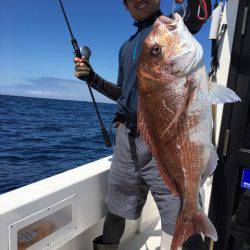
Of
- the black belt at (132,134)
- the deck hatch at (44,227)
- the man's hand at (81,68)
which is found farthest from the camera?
the man's hand at (81,68)

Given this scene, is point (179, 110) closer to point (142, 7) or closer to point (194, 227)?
point (194, 227)

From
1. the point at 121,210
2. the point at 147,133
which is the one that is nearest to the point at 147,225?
the point at 121,210

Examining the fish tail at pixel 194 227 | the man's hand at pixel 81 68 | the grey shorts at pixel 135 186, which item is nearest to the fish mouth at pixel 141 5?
the man's hand at pixel 81 68

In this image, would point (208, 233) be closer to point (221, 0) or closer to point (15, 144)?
point (221, 0)

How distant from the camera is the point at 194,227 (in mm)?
1883

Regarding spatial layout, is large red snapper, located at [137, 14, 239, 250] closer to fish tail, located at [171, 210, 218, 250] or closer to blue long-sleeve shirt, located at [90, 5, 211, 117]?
fish tail, located at [171, 210, 218, 250]

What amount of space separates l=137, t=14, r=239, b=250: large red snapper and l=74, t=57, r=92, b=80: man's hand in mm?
1001

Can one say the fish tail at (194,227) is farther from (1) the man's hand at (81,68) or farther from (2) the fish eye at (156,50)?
(1) the man's hand at (81,68)

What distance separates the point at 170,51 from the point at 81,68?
114 centimetres

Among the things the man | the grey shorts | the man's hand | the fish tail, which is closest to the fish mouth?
the man

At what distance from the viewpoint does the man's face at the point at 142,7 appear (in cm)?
233

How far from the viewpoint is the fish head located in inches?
65.1

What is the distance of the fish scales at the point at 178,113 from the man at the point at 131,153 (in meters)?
0.45

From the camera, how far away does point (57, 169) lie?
33.4 feet
